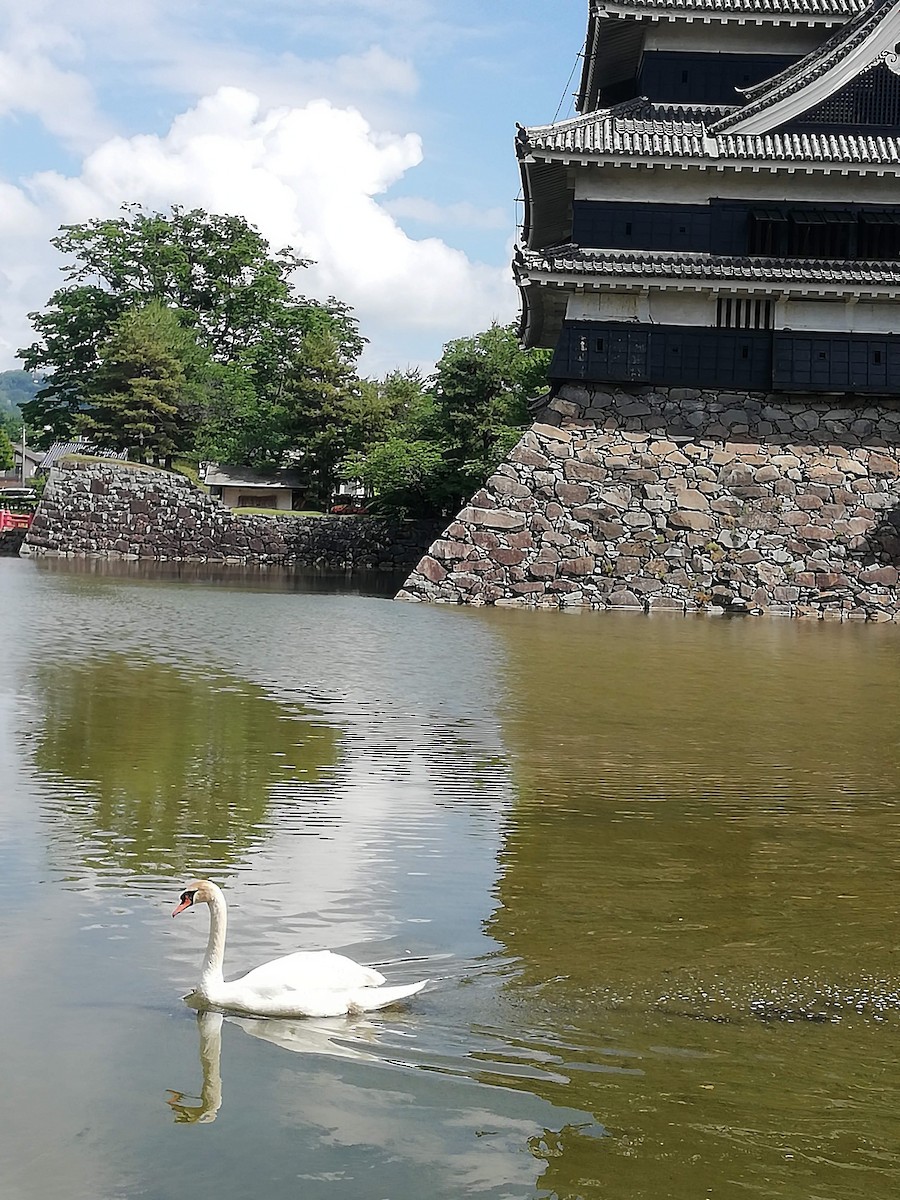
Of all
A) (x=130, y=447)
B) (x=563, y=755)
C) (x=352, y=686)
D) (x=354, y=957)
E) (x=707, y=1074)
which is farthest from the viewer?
(x=130, y=447)

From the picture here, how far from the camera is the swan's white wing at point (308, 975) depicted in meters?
5.20

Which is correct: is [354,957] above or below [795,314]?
below

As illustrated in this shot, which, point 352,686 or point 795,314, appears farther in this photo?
point 795,314

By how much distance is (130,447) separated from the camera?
5675 cm

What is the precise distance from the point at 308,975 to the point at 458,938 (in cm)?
124

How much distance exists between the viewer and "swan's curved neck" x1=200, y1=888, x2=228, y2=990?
5273 mm

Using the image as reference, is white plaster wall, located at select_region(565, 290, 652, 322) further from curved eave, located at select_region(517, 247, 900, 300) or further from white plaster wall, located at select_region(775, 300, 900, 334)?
white plaster wall, located at select_region(775, 300, 900, 334)

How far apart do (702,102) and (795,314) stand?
7.05 m

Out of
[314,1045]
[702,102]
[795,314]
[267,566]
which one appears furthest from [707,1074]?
[267,566]

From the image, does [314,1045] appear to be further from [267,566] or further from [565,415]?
[267,566]

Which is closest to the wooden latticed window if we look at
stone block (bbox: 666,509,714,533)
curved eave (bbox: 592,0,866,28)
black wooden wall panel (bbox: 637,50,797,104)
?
stone block (bbox: 666,509,714,533)

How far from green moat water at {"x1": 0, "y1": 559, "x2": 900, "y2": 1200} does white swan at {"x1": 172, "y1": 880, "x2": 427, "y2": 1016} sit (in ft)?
0.25

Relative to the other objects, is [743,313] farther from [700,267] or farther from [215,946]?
[215,946]

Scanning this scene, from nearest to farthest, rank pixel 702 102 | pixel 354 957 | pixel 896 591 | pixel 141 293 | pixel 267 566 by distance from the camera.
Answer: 1. pixel 354 957
2. pixel 896 591
3. pixel 702 102
4. pixel 267 566
5. pixel 141 293
